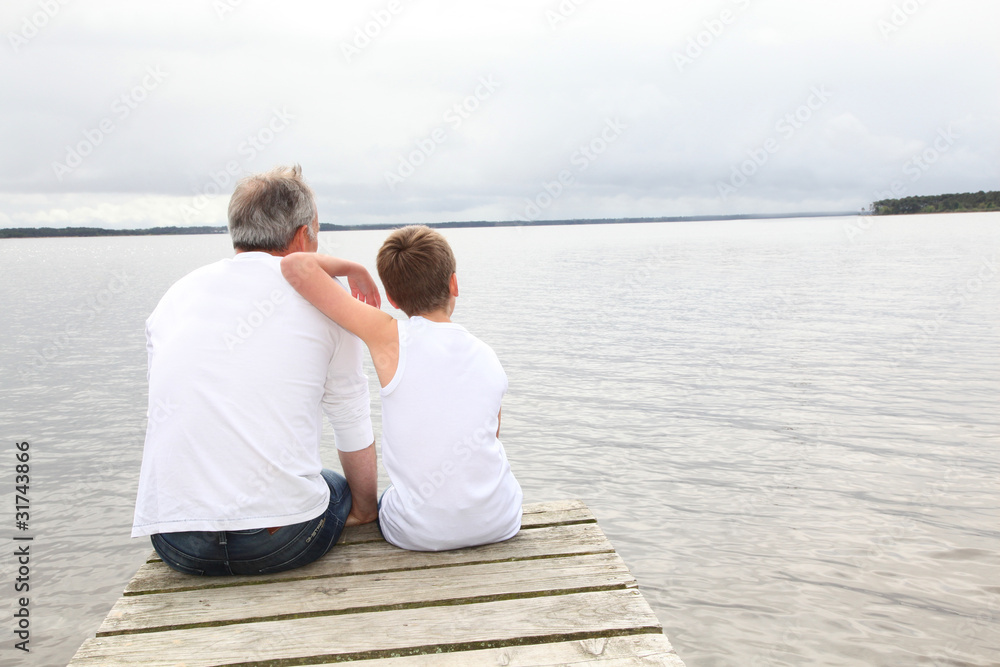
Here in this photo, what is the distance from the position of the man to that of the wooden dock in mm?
204

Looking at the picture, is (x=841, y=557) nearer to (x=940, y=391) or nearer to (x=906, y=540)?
(x=906, y=540)

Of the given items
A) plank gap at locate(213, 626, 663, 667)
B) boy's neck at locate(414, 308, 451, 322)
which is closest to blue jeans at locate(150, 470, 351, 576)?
plank gap at locate(213, 626, 663, 667)

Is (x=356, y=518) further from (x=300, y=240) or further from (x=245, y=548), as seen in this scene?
(x=300, y=240)

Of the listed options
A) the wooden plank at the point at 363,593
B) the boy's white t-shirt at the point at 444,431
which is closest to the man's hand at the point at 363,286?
the boy's white t-shirt at the point at 444,431

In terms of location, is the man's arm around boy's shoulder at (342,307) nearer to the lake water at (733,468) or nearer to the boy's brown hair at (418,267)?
the boy's brown hair at (418,267)

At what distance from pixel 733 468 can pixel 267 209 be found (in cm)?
580

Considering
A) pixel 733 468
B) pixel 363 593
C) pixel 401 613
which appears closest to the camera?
pixel 401 613

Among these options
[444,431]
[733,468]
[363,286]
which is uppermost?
[363,286]

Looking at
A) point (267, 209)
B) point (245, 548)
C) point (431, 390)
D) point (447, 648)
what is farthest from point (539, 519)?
point (267, 209)

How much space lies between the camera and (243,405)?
8.89 feet

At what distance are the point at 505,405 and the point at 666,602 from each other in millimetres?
5298

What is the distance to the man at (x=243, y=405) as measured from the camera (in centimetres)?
269

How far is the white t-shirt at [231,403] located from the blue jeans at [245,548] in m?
0.09

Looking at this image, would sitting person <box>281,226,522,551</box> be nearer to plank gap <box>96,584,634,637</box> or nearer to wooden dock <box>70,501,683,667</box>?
wooden dock <box>70,501,683,667</box>
